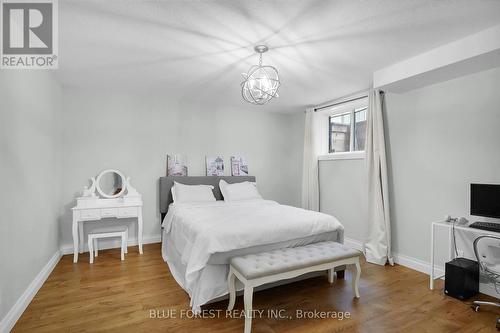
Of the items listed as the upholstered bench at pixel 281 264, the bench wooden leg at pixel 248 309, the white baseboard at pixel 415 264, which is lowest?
the white baseboard at pixel 415 264

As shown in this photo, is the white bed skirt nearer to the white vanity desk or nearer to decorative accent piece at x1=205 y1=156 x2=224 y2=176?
the white vanity desk

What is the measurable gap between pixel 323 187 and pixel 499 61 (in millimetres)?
2792

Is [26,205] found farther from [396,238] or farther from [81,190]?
[396,238]

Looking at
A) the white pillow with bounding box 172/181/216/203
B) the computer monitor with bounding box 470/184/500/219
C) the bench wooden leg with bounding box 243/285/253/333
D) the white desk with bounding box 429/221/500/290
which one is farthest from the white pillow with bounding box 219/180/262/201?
the computer monitor with bounding box 470/184/500/219

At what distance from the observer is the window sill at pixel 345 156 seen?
3975 mm

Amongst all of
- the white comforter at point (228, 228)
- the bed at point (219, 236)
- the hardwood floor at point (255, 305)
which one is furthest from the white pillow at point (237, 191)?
the hardwood floor at point (255, 305)

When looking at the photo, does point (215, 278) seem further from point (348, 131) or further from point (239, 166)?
→ point (348, 131)

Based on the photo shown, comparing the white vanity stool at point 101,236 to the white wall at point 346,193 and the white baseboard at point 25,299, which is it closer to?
the white baseboard at point 25,299

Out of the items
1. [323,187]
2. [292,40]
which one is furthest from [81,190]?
[323,187]

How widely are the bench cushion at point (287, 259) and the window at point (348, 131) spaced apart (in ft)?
7.28

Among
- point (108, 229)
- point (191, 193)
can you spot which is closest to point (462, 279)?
point (191, 193)

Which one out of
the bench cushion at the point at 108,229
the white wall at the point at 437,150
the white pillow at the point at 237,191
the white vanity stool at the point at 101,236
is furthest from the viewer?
the white pillow at the point at 237,191

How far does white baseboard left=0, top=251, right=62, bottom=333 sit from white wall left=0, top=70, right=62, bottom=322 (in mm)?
50

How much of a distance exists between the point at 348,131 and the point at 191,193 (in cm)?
284
